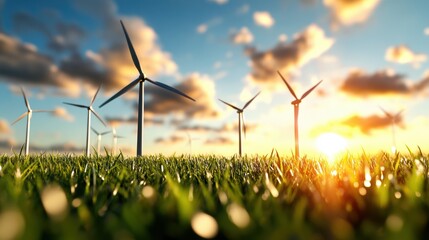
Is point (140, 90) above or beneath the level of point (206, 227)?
above

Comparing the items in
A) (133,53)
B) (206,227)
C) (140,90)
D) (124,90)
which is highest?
(133,53)

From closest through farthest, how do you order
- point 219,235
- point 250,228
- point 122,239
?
point 122,239
point 250,228
point 219,235

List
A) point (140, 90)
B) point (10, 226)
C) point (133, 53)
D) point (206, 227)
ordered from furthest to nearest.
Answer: point (140, 90) < point (133, 53) < point (206, 227) < point (10, 226)

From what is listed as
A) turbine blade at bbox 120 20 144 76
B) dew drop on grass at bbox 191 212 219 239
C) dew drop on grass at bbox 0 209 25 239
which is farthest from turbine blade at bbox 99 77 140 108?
dew drop on grass at bbox 0 209 25 239

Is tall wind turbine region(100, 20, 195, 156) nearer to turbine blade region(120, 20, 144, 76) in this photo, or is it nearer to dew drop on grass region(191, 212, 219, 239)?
turbine blade region(120, 20, 144, 76)

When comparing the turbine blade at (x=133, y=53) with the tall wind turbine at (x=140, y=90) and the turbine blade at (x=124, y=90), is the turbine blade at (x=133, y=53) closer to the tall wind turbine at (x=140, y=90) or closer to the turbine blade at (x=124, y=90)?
the tall wind turbine at (x=140, y=90)

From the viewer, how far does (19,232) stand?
3.88 feet

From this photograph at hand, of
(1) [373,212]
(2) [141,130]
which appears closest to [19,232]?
(1) [373,212]

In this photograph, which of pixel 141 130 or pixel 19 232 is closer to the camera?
pixel 19 232

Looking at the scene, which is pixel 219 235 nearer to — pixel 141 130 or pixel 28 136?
pixel 141 130

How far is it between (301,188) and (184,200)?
2045 millimetres

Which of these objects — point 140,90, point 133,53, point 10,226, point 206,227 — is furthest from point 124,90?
point 10,226

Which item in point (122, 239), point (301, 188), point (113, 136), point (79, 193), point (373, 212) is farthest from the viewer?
point (113, 136)

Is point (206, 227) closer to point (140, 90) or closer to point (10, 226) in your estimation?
point (10, 226)
